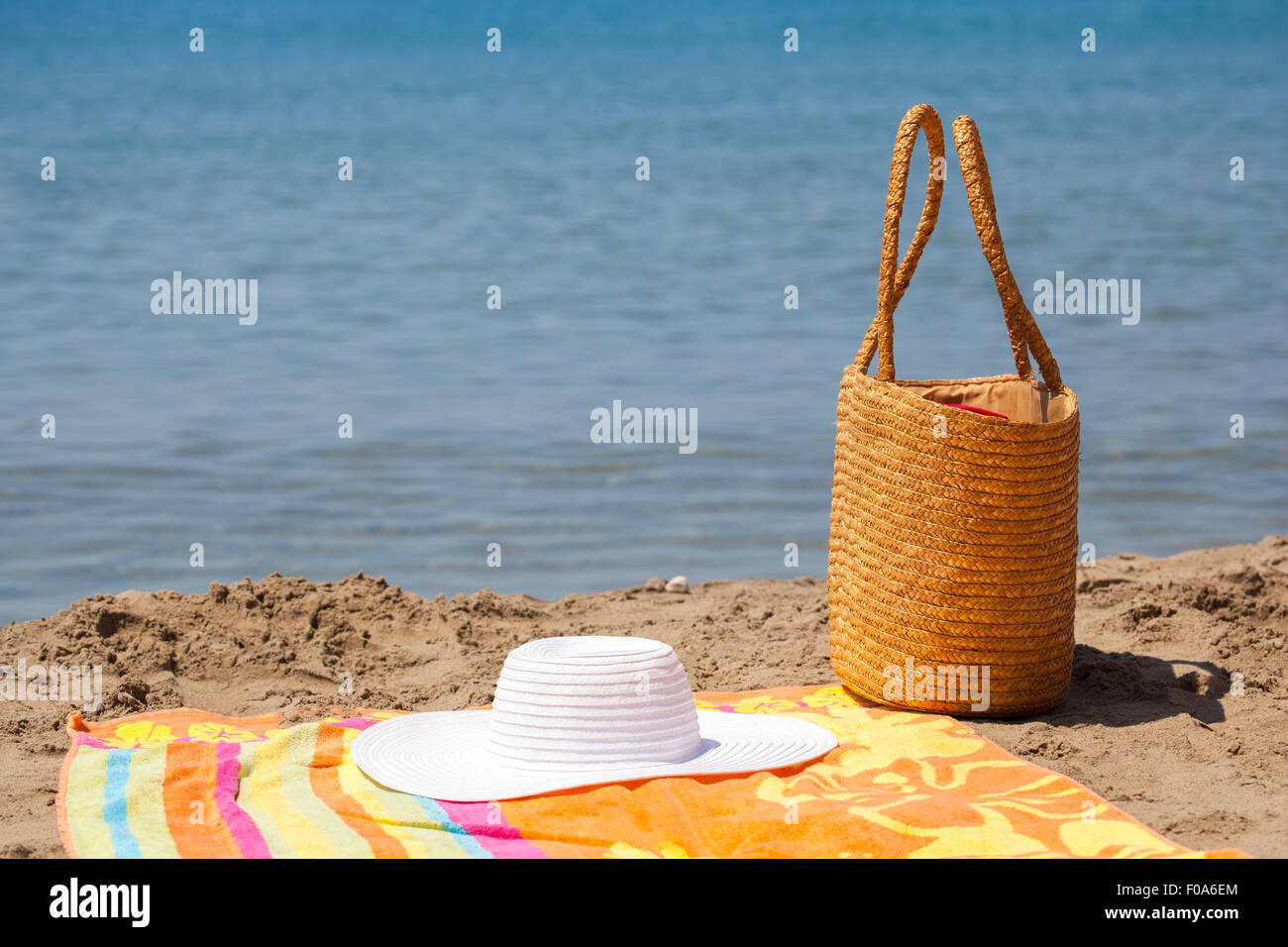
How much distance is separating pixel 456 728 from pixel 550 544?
77.3 inches

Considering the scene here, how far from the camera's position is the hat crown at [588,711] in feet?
8.55

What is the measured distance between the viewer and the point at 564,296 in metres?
8.74

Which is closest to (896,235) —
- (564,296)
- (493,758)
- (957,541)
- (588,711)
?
(957,541)

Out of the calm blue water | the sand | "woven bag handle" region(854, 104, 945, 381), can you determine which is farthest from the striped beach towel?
the calm blue water

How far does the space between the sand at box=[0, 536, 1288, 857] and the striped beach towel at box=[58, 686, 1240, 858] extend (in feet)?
0.48

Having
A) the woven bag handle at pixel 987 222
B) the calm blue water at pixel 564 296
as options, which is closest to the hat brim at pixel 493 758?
the woven bag handle at pixel 987 222

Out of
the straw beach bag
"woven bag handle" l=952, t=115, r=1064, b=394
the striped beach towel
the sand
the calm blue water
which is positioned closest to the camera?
the striped beach towel

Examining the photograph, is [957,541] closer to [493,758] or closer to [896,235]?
[896,235]

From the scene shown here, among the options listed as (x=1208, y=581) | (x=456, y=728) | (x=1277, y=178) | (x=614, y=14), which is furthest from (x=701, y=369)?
(x=614, y=14)

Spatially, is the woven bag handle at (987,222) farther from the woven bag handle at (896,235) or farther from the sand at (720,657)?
the sand at (720,657)

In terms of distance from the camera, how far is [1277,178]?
12125 millimetres

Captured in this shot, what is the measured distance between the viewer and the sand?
276 centimetres

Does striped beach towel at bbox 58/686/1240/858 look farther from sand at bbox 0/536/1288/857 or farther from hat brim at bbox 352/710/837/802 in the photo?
sand at bbox 0/536/1288/857

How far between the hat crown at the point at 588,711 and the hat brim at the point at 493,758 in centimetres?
3
